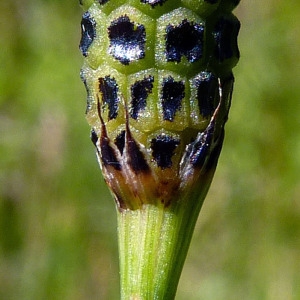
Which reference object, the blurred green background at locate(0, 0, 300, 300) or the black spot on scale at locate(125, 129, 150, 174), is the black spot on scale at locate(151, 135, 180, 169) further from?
the blurred green background at locate(0, 0, 300, 300)

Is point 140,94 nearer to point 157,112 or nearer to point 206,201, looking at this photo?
point 157,112

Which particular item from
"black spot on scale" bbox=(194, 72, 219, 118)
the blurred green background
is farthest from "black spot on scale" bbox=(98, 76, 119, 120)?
the blurred green background

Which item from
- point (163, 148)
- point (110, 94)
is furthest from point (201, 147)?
point (110, 94)

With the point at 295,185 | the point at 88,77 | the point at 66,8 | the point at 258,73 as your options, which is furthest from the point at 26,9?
the point at 88,77

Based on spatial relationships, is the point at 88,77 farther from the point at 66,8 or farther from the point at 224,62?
the point at 66,8

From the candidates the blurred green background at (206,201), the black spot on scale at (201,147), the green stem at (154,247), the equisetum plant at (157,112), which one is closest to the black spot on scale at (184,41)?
the equisetum plant at (157,112)

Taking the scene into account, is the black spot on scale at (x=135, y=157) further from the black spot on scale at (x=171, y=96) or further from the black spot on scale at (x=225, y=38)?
the black spot on scale at (x=225, y=38)
